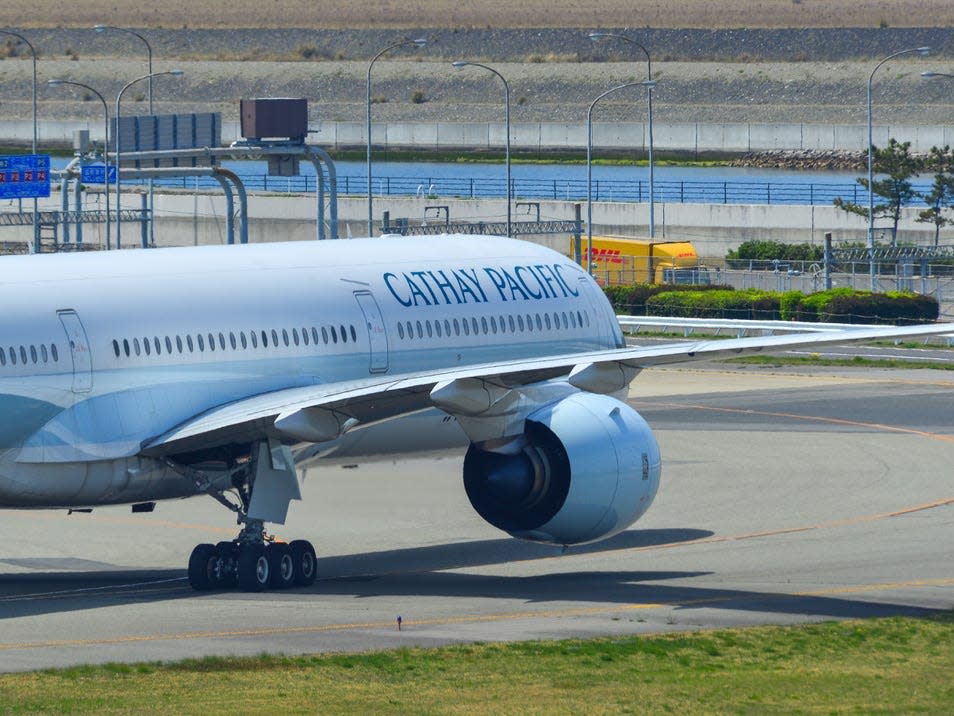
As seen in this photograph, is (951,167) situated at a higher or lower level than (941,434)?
higher

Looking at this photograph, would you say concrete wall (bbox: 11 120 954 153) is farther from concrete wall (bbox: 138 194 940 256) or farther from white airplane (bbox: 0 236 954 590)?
white airplane (bbox: 0 236 954 590)

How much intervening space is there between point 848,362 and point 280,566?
44.3 m

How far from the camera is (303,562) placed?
116ft

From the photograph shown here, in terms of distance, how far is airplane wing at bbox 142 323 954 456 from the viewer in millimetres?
32906

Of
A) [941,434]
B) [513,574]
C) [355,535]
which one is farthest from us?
[941,434]

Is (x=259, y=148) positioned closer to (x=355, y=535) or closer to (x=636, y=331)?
(x=636, y=331)

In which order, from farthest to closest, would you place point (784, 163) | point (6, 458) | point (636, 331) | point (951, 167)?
point (784, 163), point (951, 167), point (636, 331), point (6, 458)

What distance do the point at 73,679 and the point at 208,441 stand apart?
789 centimetres

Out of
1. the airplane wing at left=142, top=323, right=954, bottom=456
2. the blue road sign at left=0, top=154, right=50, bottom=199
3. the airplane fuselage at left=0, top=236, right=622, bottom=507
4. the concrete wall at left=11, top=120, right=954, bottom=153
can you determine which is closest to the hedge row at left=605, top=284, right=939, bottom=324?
the blue road sign at left=0, top=154, right=50, bottom=199

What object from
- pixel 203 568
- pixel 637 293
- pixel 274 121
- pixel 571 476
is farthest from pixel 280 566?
pixel 274 121

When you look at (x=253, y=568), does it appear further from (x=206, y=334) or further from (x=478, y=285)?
(x=478, y=285)

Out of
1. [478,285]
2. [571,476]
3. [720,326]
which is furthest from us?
[720,326]

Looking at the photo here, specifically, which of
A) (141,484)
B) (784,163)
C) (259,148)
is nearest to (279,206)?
(259,148)

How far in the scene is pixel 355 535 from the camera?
4184 cm
